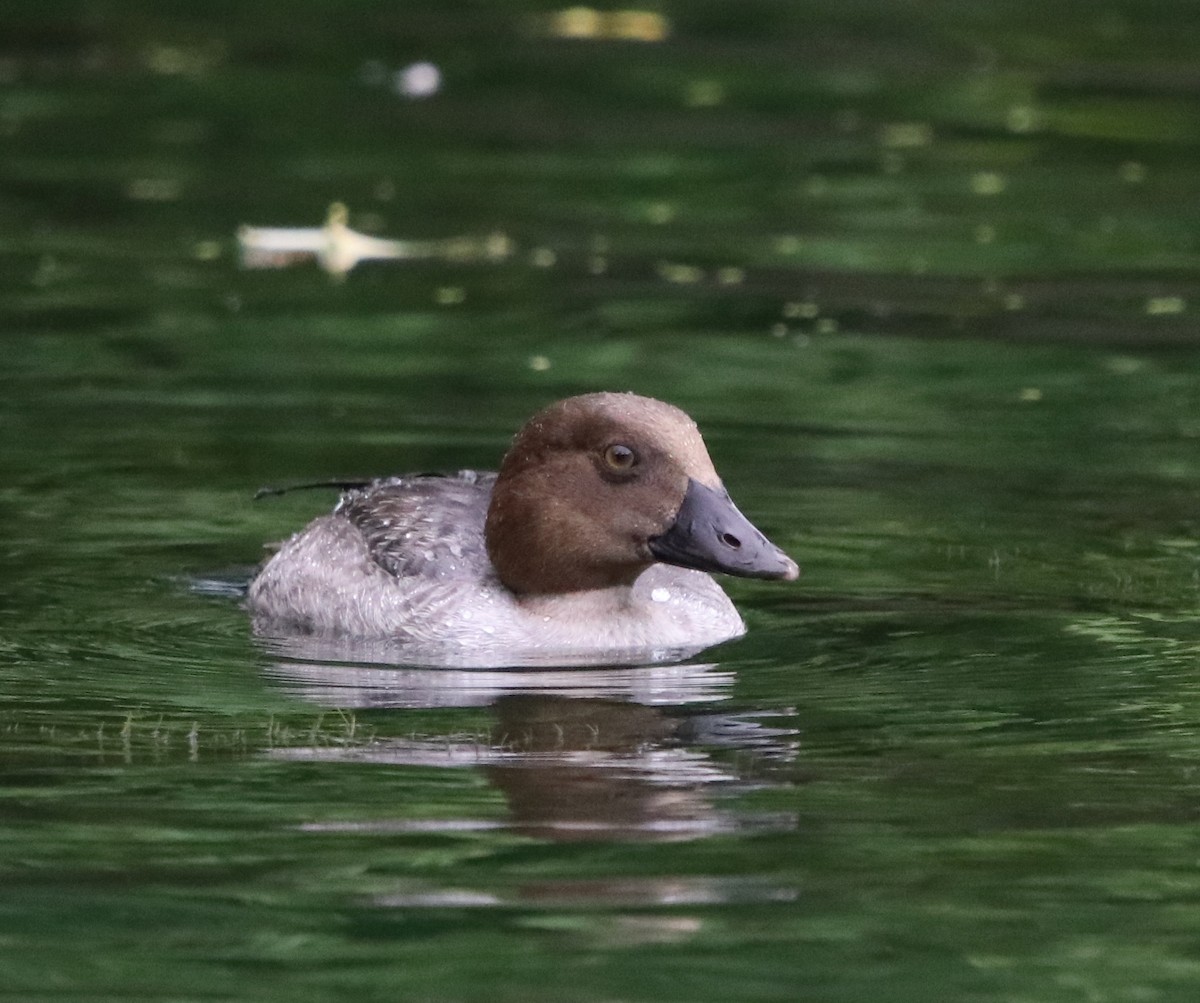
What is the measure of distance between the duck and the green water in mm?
330

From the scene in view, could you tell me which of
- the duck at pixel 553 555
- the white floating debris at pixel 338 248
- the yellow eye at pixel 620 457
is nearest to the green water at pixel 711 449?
the white floating debris at pixel 338 248

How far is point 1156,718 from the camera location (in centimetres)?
908

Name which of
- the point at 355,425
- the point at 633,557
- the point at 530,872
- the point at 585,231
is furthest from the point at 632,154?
the point at 530,872

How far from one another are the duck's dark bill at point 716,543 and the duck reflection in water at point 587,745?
1.28 feet

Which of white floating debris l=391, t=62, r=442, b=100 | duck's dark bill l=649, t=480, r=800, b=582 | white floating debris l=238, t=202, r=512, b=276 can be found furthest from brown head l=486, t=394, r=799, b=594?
white floating debris l=391, t=62, r=442, b=100

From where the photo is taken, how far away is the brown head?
32.3ft

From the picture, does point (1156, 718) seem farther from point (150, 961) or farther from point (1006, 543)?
point (150, 961)

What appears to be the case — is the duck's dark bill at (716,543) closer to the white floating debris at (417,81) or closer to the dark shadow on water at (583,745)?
the dark shadow on water at (583,745)

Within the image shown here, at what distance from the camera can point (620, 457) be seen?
10.1 m

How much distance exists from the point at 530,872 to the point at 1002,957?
126 cm

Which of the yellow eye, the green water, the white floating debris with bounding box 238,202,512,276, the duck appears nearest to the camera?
the green water

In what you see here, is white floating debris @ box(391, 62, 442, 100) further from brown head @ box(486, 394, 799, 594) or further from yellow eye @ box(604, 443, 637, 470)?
yellow eye @ box(604, 443, 637, 470)

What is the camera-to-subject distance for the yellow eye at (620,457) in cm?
1009

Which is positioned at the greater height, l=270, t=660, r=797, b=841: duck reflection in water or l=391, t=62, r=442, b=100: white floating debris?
l=391, t=62, r=442, b=100: white floating debris
